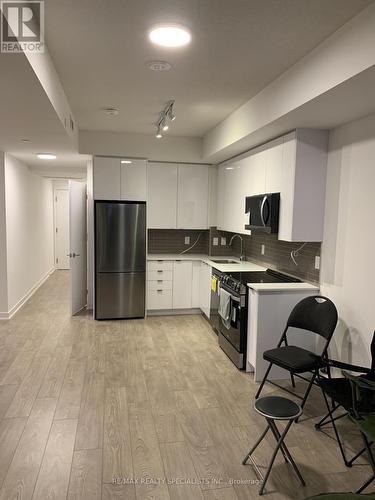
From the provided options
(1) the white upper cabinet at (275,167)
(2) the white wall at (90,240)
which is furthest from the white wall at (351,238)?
(2) the white wall at (90,240)

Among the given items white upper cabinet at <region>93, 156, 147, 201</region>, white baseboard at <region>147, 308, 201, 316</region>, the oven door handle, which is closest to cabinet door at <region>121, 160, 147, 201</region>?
white upper cabinet at <region>93, 156, 147, 201</region>

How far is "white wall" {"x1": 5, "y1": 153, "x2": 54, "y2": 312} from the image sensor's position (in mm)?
5519

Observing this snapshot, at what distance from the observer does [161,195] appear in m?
5.67

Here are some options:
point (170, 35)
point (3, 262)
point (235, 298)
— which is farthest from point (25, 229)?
point (170, 35)

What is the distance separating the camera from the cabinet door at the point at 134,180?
5363 mm

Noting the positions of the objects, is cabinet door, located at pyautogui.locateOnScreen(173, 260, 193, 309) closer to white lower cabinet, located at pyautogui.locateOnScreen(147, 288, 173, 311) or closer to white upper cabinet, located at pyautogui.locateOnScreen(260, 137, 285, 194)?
white lower cabinet, located at pyautogui.locateOnScreen(147, 288, 173, 311)

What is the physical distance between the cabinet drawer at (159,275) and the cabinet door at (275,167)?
2.24 meters

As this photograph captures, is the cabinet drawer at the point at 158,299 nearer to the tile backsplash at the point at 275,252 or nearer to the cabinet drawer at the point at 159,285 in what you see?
the cabinet drawer at the point at 159,285

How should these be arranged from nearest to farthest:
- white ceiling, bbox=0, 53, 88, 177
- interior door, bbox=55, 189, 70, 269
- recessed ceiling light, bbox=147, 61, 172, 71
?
white ceiling, bbox=0, 53, 88, 177 → recessed ceiling light, bbox=147, 61, 172, 71 → interior door, bbox=55, 189, 70, 269

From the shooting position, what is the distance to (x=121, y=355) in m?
4.20

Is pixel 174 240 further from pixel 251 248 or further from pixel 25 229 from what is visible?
pixel 25 229

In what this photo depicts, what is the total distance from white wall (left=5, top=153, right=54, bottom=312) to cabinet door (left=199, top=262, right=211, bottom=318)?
273 cm

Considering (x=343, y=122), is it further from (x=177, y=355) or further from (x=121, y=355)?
(x=121, y=355)

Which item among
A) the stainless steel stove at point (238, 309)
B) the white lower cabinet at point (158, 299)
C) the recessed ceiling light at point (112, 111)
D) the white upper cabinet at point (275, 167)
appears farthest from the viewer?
the white lower cabinet at point (158, 299)
